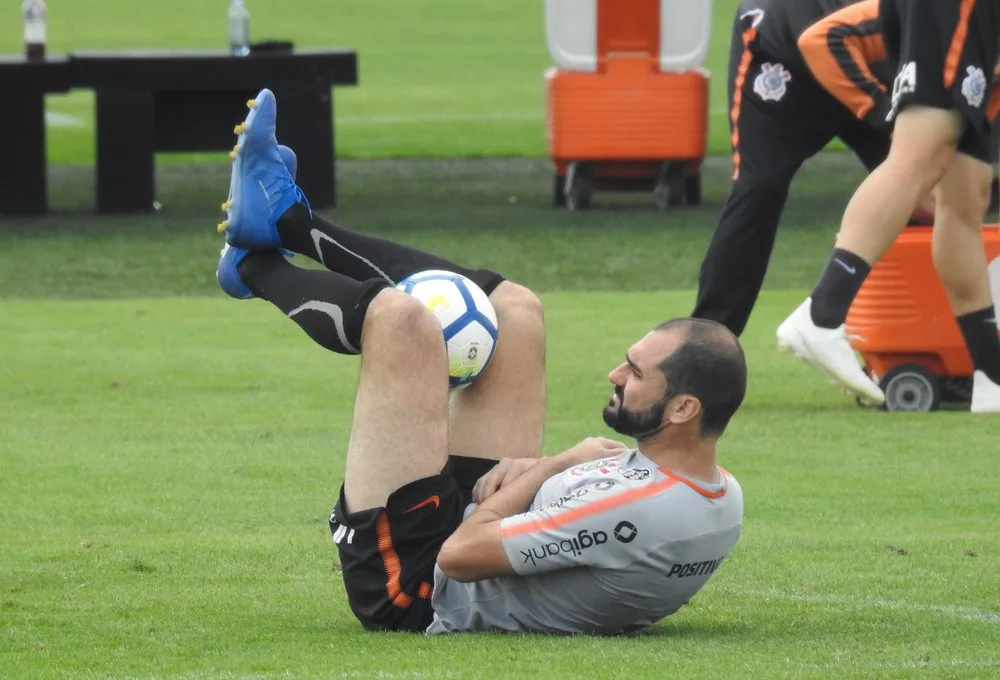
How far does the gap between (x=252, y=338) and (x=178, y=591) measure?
4378 millimetres

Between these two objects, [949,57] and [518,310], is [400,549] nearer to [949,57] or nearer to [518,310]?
[518,310]

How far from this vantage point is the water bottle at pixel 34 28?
13.2m

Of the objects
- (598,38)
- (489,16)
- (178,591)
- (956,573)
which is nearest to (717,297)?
(956,573)

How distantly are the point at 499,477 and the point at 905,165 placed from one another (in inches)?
84.3

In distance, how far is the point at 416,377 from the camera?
13.6 ft

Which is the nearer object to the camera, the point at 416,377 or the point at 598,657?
the point at 598,657

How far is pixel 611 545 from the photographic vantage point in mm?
3955

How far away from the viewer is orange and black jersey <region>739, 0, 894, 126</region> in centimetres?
642

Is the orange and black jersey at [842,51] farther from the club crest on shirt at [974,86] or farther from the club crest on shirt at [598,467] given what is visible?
the club crest on shirt at [598,467]

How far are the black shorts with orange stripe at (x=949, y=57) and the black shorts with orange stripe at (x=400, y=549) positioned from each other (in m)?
2.35

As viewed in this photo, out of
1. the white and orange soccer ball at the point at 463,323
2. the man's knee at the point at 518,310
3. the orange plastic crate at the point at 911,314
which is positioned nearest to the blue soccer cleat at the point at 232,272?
the white and orange soccer ball at the point at 463,323

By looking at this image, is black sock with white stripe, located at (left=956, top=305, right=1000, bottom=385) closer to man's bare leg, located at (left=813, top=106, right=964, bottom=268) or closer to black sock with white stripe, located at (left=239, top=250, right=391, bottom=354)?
man's bare leg, located at (left=813, top=106, right=964, bottom=268)

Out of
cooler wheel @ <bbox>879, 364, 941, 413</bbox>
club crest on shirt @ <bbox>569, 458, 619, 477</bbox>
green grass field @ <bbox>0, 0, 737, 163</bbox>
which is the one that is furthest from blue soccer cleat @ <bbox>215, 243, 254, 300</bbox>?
green grass field @ <bbox>0, 0, 737, 163</bbox>

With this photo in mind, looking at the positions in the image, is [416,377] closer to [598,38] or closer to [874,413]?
[874,413]
